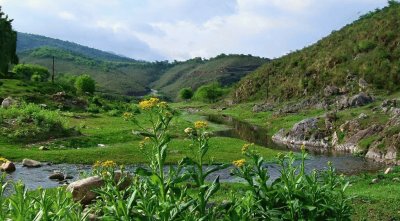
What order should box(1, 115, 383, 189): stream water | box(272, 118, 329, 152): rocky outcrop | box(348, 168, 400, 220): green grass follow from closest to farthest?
1. box(348, 168, 400, 220): green grass
2. box(1, 115, 383, 189): stream water
3. box(272, 118, 329, 152): rocky outcrop

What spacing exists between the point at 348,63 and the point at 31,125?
282ft

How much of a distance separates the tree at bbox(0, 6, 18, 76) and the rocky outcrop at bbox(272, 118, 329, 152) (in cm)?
6843

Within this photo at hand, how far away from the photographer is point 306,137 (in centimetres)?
6906

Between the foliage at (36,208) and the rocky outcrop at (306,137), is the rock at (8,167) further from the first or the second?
the rocky outcrop at (306,137)

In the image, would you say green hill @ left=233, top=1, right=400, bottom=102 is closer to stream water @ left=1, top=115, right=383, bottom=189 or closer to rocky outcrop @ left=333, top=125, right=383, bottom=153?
rocky outcrop @ left=333, top=125, right=383, bottom=153

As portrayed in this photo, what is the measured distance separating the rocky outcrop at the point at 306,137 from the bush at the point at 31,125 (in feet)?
101

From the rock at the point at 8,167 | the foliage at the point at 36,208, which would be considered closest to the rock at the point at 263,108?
the rock at the point at 8,167

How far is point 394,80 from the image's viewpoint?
313 feet

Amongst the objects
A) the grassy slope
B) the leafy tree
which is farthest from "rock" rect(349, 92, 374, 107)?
the leafy tree

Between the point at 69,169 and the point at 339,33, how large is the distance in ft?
412

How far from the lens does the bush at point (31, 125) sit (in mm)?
50281

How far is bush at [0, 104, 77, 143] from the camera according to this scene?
50281 mm

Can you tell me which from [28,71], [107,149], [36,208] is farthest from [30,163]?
[28,71]

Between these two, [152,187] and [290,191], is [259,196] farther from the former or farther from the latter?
[152,187]
